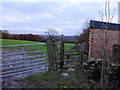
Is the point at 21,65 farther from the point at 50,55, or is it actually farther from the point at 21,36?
the point at 21,36

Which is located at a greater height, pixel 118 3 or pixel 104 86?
pixel 118 3

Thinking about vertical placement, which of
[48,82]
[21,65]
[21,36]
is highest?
[21,36]

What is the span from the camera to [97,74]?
11.2ft

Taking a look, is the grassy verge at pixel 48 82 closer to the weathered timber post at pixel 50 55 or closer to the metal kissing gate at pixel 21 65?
the metal kissing gate at pixel 21 65

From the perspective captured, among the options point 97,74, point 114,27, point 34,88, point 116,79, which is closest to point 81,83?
point 97,74

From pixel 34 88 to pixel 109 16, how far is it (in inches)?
113

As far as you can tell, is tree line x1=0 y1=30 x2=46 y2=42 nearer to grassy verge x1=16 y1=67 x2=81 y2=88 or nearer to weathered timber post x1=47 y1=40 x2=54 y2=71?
weathered timber post x1=47 y1=40 x2=54 y2=71

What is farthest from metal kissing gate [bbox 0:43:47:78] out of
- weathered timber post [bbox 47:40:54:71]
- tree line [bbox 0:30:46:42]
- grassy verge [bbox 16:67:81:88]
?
tree line [bbox 0:30:46:42]

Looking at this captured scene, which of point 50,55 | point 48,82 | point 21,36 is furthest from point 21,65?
point 21,36

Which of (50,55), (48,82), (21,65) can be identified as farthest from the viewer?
(50,55)

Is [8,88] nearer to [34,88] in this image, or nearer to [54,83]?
[34,88]

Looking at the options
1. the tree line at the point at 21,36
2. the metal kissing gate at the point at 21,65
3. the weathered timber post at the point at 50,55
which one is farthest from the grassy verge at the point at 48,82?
the tree line at the point at 21,36

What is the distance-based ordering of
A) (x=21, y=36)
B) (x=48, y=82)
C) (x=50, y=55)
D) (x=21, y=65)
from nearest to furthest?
1. (x=48, y=82)
2. (x=21, y=65)
3. (x=50, y=55)
4. (x=21, y=36)

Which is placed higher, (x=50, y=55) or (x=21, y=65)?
(x=50, y=55)
